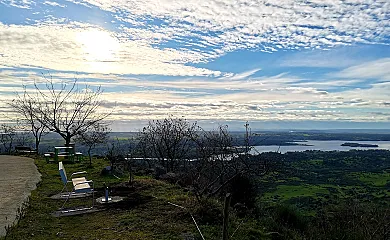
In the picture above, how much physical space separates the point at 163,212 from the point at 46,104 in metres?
14.1

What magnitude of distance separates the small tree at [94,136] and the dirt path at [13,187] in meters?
3.58

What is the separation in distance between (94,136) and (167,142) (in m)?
5.15

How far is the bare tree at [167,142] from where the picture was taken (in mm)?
13337

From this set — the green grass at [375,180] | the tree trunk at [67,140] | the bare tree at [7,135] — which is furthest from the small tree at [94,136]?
the green grass at [375,180]

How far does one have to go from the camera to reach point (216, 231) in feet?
17.1

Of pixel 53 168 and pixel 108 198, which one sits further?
pixel 53 168

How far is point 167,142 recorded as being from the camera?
44.6ft

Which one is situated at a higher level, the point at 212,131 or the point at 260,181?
the point at 212,131

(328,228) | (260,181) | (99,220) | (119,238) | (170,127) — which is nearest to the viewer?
(119,238)

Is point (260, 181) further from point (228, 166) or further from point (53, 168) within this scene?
point (53, 168)

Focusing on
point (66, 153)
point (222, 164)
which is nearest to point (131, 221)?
point (222, 164)

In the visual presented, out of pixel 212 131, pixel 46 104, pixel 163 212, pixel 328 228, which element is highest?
pixel 46 104

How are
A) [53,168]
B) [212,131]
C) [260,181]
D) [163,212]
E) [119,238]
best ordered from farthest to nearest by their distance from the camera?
[53,168], [212,131], [260,181], [163,212], [119,238]

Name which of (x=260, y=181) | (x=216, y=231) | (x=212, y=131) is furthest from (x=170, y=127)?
(x=216, y=231)
